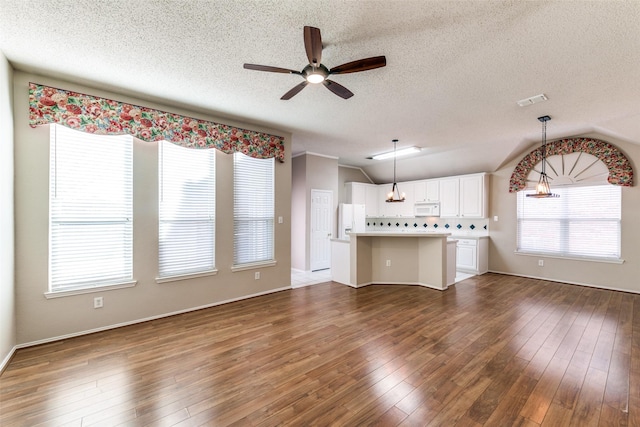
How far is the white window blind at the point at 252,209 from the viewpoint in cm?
Result: 440

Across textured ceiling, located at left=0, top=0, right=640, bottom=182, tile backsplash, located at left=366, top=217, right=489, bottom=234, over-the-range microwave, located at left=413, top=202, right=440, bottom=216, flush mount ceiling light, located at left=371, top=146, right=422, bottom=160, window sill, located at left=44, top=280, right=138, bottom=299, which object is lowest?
window sill, located at left=44, top=280, right=138, bottom=299

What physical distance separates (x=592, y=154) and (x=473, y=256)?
2.81 meters

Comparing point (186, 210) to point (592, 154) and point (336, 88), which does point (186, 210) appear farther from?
point (592, 154)

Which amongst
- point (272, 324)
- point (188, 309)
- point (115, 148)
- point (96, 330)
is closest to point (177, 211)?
point (115, 148)

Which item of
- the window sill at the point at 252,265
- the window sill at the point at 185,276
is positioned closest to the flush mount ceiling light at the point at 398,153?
the window sill at the point at 252,265

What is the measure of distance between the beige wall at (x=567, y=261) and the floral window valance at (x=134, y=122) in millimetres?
5222

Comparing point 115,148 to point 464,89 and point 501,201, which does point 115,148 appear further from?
point 501,201

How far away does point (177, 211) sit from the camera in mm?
3816

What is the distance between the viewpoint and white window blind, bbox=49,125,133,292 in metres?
3.01

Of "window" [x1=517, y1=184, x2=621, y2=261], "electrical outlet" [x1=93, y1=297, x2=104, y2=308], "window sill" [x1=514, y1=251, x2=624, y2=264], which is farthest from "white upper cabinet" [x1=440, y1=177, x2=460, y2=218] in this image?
"electrical outlet" [x1=93, y1=297, x2=104, y2=308]

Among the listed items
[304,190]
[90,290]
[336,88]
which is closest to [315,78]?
[336,88]

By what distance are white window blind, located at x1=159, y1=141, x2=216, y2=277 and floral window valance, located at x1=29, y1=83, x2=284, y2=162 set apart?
0.62ft

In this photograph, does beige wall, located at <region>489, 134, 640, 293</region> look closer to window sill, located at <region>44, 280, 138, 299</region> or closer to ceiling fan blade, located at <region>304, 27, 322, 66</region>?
ceiling fan blade, located at <region>304, 27, 322, 66</region>

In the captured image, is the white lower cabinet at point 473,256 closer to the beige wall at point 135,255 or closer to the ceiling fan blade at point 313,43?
the beige wall at point 135,255
